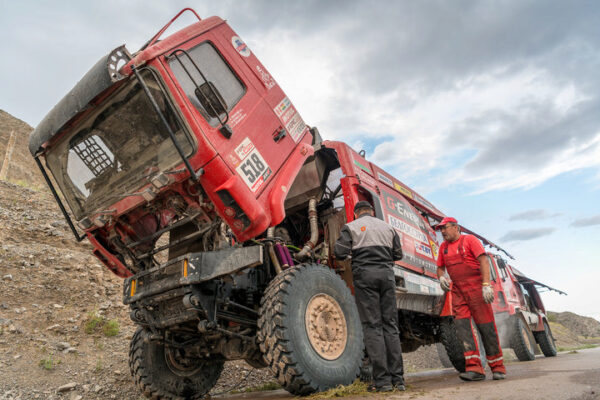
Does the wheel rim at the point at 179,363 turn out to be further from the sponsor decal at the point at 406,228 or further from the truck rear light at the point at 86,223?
the sponsor decal at the point at 406,228

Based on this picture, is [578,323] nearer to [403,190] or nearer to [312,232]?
[403,190]

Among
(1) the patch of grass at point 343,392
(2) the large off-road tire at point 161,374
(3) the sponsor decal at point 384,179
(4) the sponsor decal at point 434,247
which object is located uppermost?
(3) the sponsor decal at point 384,179

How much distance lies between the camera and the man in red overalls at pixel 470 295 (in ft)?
13.8

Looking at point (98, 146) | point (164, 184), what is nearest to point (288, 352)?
point (164, 184)

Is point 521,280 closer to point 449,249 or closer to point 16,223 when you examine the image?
point 449,249

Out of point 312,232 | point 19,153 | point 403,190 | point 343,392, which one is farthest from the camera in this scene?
point 19,153

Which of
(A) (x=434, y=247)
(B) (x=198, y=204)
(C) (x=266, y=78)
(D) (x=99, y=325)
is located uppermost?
(C) (x=266, y=78)

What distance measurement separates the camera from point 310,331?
361 cm

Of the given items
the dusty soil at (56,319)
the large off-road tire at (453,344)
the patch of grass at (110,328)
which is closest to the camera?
the dusty soil at (56,319)

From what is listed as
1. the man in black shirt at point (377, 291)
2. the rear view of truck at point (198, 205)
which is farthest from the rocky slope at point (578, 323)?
the rear view of truck at point (198, 205)

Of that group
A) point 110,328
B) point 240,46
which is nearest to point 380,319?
point 240,46

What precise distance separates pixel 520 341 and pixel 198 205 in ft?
25.4

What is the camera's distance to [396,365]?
3.69 m

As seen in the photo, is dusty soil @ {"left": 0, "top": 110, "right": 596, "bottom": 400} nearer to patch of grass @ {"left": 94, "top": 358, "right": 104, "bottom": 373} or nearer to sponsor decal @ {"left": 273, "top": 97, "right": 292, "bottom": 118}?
patch of grass @ {"left": 94, "top": 358, "right": 104, "bottom": 373}
